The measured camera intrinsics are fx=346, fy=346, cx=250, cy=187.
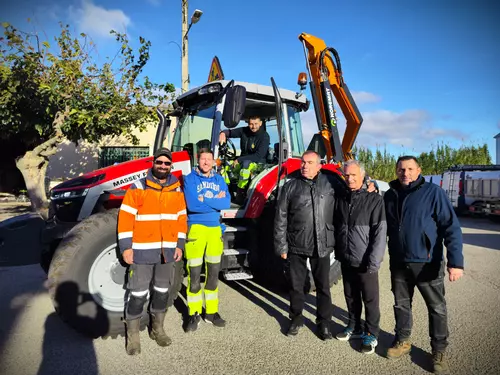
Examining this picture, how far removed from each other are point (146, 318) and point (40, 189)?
850 centimetres

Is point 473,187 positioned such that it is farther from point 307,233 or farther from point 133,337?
point 133,337

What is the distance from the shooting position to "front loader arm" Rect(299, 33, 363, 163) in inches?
202

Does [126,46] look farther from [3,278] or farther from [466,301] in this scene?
[466,301]

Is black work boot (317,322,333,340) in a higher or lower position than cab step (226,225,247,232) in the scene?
lower

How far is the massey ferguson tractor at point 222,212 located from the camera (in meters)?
3.14

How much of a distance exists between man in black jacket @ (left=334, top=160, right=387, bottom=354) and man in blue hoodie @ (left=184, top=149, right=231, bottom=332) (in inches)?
47.1

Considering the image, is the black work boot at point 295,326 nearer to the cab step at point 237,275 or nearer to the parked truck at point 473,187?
the cab step at point 237,275

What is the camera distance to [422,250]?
9.41 feet

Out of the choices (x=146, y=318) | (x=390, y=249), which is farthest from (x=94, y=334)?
(x=390, y=249)

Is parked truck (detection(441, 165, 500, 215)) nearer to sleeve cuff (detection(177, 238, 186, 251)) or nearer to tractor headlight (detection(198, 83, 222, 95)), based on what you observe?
tractor headlight (detection(198, 83, 222, 95))

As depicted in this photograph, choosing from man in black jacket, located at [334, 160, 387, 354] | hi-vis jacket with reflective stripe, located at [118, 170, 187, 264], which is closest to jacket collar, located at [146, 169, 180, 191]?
hi-vis jacket with reflective stripe, located at [118, 170, 187, 264]

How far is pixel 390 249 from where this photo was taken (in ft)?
10.2

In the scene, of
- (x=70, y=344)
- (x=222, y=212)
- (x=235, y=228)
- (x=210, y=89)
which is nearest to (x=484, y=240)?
(x=235, y=228)

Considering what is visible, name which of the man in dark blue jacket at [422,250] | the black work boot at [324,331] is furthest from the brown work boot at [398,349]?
the black work boot at [324,331]
